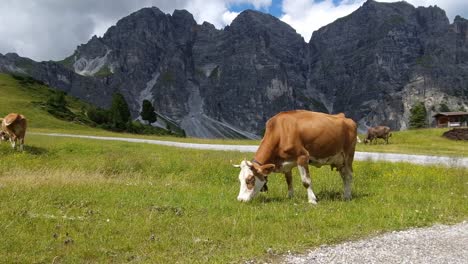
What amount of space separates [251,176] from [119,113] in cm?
13250

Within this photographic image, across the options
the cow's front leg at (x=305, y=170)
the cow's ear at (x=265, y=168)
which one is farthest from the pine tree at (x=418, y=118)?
the cow's ear at (x=265, y=168)

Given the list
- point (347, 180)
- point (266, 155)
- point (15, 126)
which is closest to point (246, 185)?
point (266, 155)

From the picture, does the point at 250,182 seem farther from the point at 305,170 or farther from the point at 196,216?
the point at 196,216

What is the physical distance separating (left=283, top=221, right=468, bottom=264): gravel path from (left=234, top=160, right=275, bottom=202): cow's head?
448 centimetres

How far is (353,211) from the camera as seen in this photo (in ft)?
40.7

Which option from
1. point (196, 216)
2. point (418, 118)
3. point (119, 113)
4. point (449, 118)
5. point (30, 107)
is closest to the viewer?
point (196, 216)

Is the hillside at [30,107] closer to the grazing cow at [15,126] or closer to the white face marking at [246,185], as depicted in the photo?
the grazing cow at [15,126]

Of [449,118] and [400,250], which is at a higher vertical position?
[449,118]

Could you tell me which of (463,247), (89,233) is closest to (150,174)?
(89,233)

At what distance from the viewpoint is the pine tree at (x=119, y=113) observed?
13162 cm

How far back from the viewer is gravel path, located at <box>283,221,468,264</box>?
8250mm

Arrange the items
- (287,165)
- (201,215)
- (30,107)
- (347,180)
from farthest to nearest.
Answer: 1. (30,107)
2. (347,180)
3. (287,165)
4. (201,215)

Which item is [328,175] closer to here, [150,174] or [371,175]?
[371,175]

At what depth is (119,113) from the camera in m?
140
